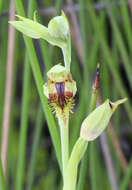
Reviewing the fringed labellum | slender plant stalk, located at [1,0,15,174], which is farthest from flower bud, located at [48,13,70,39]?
slender plant stalk, located at [1,0,15,174]

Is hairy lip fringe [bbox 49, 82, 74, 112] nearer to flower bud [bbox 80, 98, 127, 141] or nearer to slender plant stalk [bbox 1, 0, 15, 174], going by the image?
flower bud [bbox 80, 98, 127, 141]

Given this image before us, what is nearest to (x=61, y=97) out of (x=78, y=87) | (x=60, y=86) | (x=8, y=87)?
(x=60, y=86)

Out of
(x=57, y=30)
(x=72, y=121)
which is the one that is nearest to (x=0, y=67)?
(x=72, y=121)

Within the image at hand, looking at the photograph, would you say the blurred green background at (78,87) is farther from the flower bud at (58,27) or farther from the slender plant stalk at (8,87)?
the flower bud at (58,27)

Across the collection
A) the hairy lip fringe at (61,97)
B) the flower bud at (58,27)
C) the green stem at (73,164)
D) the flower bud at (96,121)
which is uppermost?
the flower bud at (58,27)

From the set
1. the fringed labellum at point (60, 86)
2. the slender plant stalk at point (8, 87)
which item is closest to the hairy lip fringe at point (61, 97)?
the fringed labellum at point (60, 86)

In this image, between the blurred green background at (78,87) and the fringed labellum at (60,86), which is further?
the blurred green background at (78,87)

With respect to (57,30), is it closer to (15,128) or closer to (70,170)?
(70,170)
